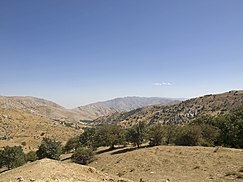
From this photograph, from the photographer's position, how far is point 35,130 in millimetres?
118188

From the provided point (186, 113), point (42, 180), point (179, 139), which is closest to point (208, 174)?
point (42, 180)

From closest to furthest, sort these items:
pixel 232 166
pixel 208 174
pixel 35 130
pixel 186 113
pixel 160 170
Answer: pixel 208 174 < pixel 232 166 < pixel 160 170 < pixel 35 130 < pixel 186 113

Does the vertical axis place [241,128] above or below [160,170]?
above

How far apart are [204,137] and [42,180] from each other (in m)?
47.1

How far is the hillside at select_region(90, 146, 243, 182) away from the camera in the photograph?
28.2 meters

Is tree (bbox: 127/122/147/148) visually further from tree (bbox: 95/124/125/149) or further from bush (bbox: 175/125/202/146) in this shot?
bush (bbox: 175/125/202/146)

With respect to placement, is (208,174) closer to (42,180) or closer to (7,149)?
(42,180)

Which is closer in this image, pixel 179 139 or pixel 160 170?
pixel 160 170

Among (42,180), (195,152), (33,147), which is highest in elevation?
(42,180)

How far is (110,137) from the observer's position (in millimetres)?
59594

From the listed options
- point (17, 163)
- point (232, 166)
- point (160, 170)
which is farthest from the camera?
point (17, 163)

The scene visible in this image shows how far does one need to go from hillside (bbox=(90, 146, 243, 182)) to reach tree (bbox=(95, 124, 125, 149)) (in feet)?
41.6

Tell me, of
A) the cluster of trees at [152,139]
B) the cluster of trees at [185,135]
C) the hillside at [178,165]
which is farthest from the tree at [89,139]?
the hillside at [178,165]

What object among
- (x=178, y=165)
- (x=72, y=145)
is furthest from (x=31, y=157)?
(x=178, y=165)
